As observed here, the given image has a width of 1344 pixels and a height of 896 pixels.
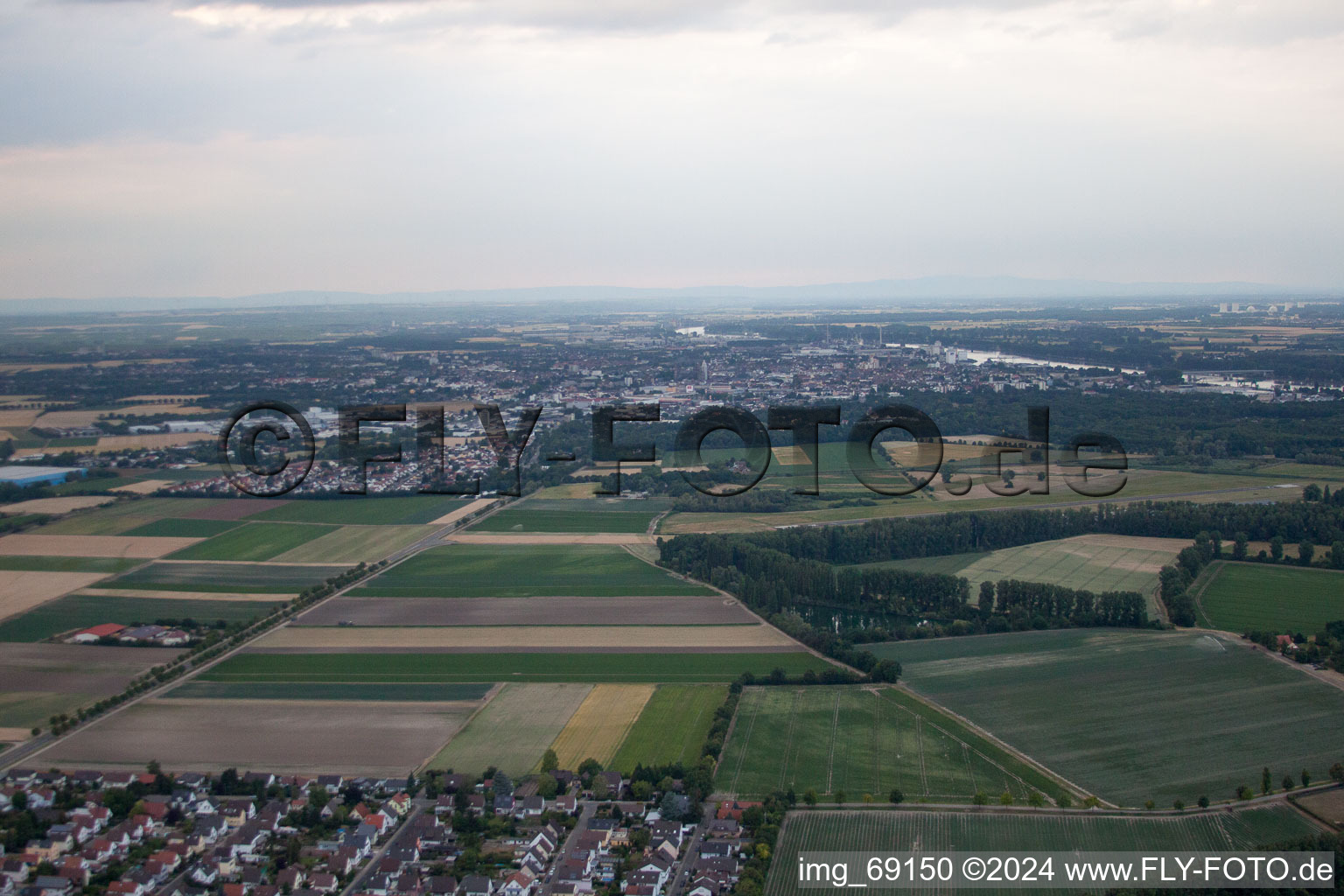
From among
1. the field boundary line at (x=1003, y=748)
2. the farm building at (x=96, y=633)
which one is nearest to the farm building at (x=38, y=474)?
the farm building at (x=96, y=633)

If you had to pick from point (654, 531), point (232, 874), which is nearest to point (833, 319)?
point (654, 531)

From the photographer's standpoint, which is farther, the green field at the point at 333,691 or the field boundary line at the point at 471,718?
the green field at the point at 333,691

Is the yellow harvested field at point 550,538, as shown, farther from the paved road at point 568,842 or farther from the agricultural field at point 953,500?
the paved road at point 568,842

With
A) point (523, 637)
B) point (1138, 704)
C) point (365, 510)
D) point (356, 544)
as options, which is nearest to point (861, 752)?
point (1138, 704)

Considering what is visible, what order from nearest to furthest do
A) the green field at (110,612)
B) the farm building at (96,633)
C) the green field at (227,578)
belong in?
1. the farm building at (96,633)
2. the green field at (110,612)
3. the green field at (227,578)

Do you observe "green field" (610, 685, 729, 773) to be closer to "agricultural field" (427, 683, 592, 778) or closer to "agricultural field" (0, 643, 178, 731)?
"agricultural field" (427, 683, 592, 778)

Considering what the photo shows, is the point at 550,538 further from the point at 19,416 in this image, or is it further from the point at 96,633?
the point at 19,416

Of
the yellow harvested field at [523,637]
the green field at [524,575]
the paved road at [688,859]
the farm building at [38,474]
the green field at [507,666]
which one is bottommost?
the paved road at [688,859]

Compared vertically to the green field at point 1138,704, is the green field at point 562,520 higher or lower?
higher
